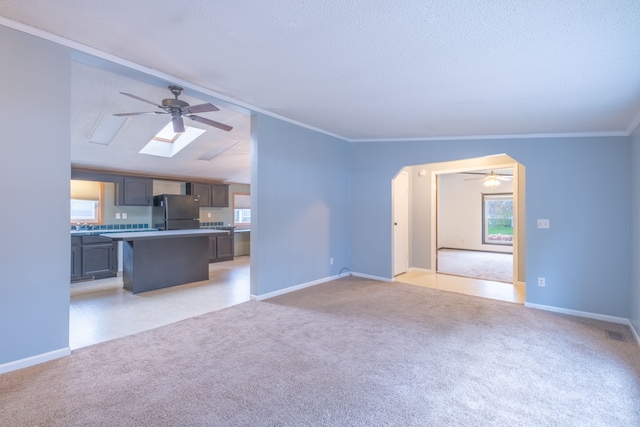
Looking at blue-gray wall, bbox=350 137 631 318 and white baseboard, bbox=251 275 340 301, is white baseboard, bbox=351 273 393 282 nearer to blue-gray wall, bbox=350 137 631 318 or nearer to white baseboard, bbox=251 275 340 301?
white baseboard, bbox=251 275 340 301

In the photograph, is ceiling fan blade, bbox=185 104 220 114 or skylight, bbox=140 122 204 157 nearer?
ceiling fan blade, bbox=185 104 220 114

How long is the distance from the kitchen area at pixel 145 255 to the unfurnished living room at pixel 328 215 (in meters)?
0.07

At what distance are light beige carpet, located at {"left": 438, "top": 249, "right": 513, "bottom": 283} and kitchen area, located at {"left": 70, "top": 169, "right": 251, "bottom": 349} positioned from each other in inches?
172

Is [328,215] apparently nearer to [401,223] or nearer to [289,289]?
[289,289]

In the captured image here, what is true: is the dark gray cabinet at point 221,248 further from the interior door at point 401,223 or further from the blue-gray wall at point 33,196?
the blue-gray wall at point 33,196

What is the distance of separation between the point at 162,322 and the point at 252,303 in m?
1.04

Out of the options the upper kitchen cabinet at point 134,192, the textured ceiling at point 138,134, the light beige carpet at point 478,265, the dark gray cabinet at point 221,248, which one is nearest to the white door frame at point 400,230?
the light beige carpet at point 478,265

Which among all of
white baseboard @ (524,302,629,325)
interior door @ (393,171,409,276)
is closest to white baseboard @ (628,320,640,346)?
white baseboard @ (524,302,629,325)

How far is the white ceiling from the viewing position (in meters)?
1.81

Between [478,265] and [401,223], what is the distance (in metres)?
2.62

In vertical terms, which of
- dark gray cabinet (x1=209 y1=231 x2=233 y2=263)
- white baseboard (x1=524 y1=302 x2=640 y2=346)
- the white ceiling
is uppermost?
the white ceiling

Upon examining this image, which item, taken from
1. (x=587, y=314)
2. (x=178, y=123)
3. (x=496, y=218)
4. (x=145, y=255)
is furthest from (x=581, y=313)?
(x=496, y=218)

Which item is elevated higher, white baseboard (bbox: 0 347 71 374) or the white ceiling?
the white ceiling

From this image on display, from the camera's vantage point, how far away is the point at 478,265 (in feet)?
23.1
